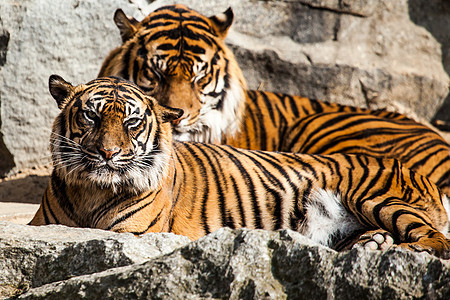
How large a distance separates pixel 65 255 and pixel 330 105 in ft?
12.7

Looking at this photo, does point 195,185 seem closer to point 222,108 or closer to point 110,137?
point 110,137

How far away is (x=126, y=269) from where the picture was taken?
2236 mm

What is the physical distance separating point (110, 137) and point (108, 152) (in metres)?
0.08

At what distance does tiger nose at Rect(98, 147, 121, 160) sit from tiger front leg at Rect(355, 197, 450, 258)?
1.45 meters

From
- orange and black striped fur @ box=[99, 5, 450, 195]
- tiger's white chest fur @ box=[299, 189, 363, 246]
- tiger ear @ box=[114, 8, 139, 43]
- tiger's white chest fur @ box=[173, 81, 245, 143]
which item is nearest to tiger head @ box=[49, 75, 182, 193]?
tiger's white chest fur @ box=[299, 189, 363, 246]

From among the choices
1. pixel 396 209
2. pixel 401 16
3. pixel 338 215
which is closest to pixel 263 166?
pixel 338 215

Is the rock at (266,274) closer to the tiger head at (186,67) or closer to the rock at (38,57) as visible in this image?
the tiger head at (186,67)

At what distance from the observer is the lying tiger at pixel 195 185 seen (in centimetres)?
346

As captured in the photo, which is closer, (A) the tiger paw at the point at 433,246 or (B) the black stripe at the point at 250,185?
(A) the tiger paw at the point at 433,246

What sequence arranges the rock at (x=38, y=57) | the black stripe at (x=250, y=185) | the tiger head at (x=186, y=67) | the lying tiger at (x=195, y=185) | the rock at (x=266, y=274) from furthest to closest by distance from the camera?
the rock at (x=38, y=57) < the tiger head at (x=186, y=67) < the black stripe at (x=250, y=185) < the lying tiger at (x=195, y=185) < the rock at (x=266, y=274)

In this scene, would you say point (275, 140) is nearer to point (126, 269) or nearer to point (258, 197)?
point (258, 197)

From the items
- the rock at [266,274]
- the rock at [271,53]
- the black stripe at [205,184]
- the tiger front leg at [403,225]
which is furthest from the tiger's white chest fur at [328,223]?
the rock at [271,53]

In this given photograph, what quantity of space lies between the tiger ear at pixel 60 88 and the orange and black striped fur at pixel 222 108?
126 centimetres

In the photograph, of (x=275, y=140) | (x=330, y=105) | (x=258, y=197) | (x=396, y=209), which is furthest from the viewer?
(x=330, y=105)
